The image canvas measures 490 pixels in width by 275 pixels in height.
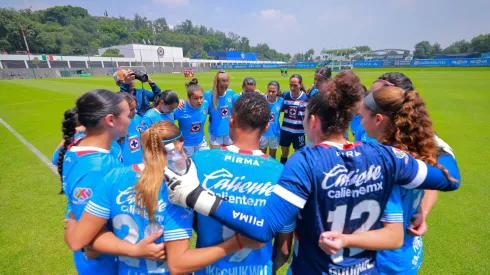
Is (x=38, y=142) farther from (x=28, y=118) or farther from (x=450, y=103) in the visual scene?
(x=450, y=103)

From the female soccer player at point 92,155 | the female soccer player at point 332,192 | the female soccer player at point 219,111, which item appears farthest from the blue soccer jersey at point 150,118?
the female soccer player at point 332,192

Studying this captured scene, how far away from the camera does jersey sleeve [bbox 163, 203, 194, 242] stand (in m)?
1.49

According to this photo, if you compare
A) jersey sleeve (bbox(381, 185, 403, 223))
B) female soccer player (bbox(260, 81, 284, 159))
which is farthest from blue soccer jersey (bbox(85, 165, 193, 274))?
female soccer player (bbox(260, 81, 284, 159))

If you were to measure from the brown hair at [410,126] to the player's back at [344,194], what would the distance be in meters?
0.27

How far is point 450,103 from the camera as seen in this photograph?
A: 1418 cm

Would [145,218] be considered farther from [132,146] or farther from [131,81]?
[131,81]

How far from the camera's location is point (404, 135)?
5.74 feet

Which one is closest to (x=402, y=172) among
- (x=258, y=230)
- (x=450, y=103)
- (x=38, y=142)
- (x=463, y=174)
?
(x=258, y=230)

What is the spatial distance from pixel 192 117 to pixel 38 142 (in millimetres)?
7866

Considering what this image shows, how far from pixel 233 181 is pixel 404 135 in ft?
4.26

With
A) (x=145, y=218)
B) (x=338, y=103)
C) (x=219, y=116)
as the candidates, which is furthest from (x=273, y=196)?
(x=219, y=116)

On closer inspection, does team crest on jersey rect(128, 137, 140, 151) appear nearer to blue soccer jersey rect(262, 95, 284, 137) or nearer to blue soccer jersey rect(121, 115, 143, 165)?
blue soccer jersey rect(121, 115, 143, 165)

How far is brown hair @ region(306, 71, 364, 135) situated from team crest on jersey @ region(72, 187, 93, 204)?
1840mm

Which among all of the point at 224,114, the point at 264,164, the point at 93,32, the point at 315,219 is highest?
the point at 93,32
